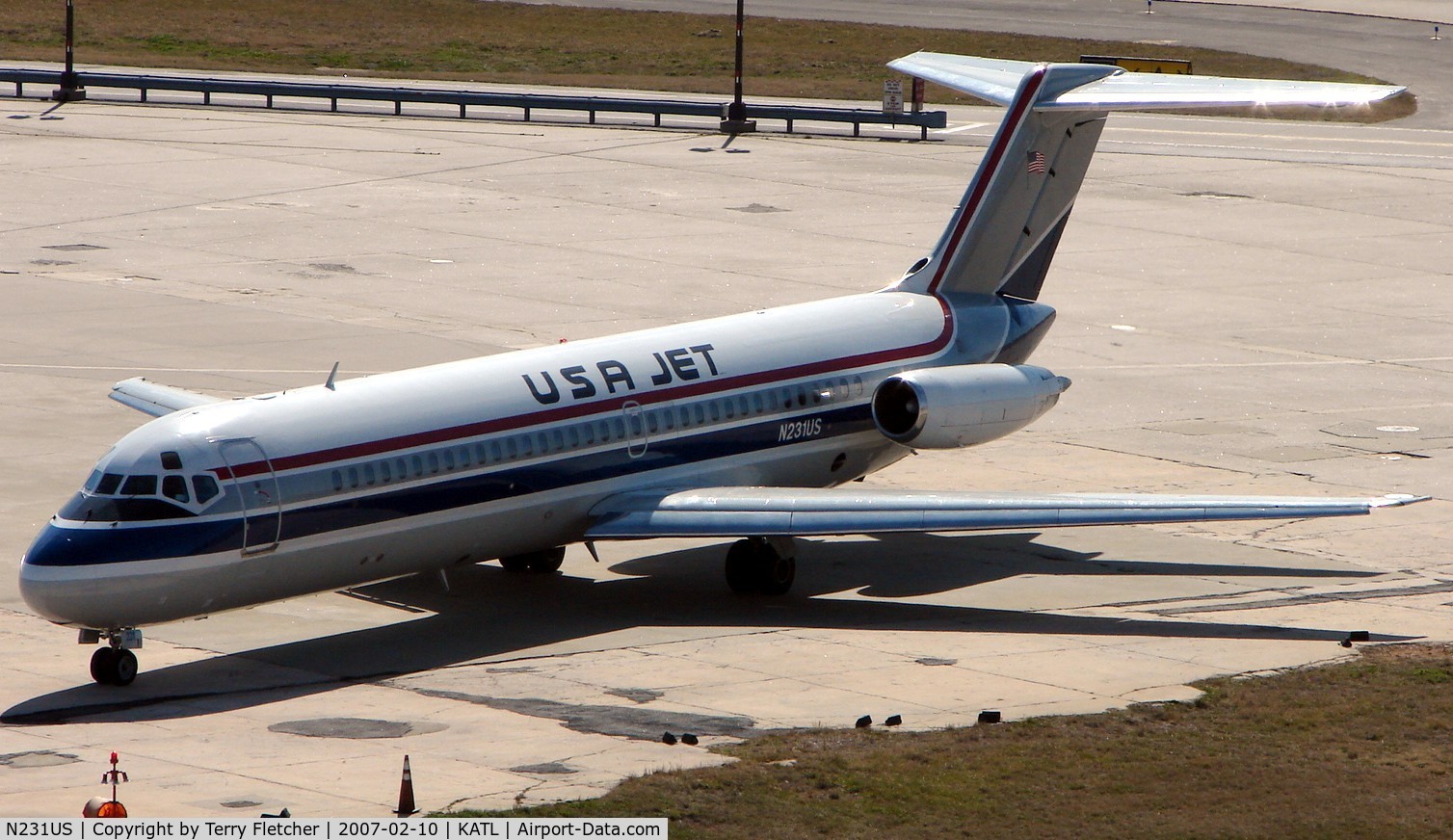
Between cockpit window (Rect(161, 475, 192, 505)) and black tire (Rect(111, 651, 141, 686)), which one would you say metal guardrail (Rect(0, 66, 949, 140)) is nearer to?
cockpit window (Rect(161, 475, 192, 505))

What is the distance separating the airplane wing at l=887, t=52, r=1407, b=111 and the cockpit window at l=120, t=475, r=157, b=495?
14.0 m

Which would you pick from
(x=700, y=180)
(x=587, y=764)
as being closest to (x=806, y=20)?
(x=700, y=180)

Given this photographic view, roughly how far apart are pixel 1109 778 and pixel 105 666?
1018 centimetres

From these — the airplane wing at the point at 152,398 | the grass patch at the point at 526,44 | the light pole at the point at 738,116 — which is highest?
the grass patch at the point at 526,44

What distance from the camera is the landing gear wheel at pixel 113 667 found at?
21.8 metres

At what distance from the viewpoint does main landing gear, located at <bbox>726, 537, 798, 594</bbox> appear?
26172mm

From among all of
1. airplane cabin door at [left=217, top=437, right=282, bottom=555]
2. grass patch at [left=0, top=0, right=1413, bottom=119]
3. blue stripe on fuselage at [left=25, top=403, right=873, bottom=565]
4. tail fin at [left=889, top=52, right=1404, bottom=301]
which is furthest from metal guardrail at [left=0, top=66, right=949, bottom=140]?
airplane cabin door at [left=217, top=437, right=282, bottom=555]

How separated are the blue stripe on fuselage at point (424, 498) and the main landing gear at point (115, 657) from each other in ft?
3.00

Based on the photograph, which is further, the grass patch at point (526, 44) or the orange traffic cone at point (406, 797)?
the grass patch at point (526, 44)

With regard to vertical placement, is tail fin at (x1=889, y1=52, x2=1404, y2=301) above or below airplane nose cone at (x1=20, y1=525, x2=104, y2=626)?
above

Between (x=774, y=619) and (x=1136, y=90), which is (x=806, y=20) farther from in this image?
(x=774, y=619)

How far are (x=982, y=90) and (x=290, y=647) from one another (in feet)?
47.5

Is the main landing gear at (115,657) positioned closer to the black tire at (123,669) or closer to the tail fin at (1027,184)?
the black tire at (123,669)

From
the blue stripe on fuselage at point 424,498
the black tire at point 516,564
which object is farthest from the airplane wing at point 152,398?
the blue stripe on fuselage at point 424,498
